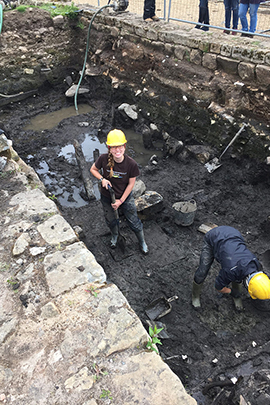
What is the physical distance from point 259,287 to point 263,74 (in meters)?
4.12

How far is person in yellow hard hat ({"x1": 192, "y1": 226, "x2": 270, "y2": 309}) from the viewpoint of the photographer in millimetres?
Answer: 2865

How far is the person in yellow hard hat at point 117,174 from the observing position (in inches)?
138

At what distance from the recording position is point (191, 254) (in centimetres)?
448

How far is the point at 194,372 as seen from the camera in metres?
3.12

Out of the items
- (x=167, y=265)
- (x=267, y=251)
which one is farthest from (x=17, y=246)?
(x=267, y=251)

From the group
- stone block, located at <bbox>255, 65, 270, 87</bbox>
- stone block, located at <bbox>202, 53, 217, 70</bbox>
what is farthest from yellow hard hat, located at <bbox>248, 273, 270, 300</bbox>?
stone block, located at <bbox>202, 53, 217, 70</bbox>

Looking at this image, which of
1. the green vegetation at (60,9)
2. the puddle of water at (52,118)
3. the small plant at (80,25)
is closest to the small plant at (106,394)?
the puddle of water at (52,118)

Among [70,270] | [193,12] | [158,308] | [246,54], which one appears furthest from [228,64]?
[193,12]

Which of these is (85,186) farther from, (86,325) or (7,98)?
(7,98)

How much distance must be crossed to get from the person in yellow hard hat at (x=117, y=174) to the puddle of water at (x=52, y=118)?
4962 millimetres

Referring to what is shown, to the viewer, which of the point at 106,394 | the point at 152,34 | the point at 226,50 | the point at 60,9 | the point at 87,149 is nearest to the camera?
the point at 106,394

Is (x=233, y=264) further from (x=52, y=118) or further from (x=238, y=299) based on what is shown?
(x=52, y=118)

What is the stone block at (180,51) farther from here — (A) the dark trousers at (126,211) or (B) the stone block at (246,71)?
(A) the dark trousers at (126,211)

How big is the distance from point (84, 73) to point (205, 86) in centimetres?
513
